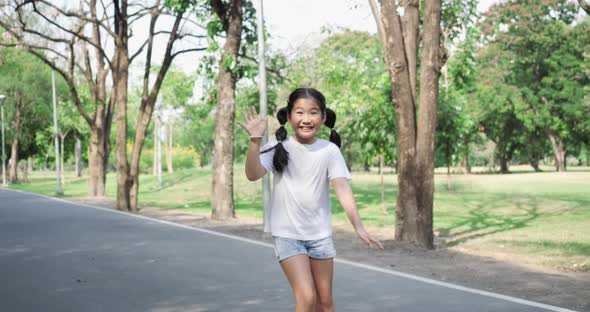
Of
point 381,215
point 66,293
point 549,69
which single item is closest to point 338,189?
point 66,293

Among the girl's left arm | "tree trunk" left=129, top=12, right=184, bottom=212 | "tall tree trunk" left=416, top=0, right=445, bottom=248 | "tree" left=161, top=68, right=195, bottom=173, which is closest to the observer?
the girl's left arm

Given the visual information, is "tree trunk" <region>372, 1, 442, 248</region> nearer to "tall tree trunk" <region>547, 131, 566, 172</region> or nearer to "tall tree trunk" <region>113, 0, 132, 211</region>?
"tall tree trunk" <region>113, 0, 132, 211</region>

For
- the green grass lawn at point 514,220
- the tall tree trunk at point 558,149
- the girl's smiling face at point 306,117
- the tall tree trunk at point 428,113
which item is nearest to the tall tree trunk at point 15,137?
the green grass lawn at point 514,220

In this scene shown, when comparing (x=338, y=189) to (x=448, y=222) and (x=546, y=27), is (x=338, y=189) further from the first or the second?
(x=546, y=27)

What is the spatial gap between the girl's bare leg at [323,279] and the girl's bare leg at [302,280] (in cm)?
7

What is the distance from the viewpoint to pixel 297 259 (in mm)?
4070

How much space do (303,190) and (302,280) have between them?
49 centimetres

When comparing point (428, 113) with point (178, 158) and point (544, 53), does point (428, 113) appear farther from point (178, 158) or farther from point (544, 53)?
point (178, 158)

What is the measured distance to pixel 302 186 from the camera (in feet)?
Answer: 13.6

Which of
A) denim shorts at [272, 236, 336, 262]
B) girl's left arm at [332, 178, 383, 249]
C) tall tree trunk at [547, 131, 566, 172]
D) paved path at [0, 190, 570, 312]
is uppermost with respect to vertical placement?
tall tree trunk at [547, 131, 566, 172]

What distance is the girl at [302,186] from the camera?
4.10m

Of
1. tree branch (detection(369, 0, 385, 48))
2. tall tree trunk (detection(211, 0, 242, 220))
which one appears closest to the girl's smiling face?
tree branch (detection(369, 0, 385, 48))

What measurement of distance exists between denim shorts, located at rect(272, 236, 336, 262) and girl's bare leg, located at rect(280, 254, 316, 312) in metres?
0.03

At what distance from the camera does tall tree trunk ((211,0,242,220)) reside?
1714 cm
